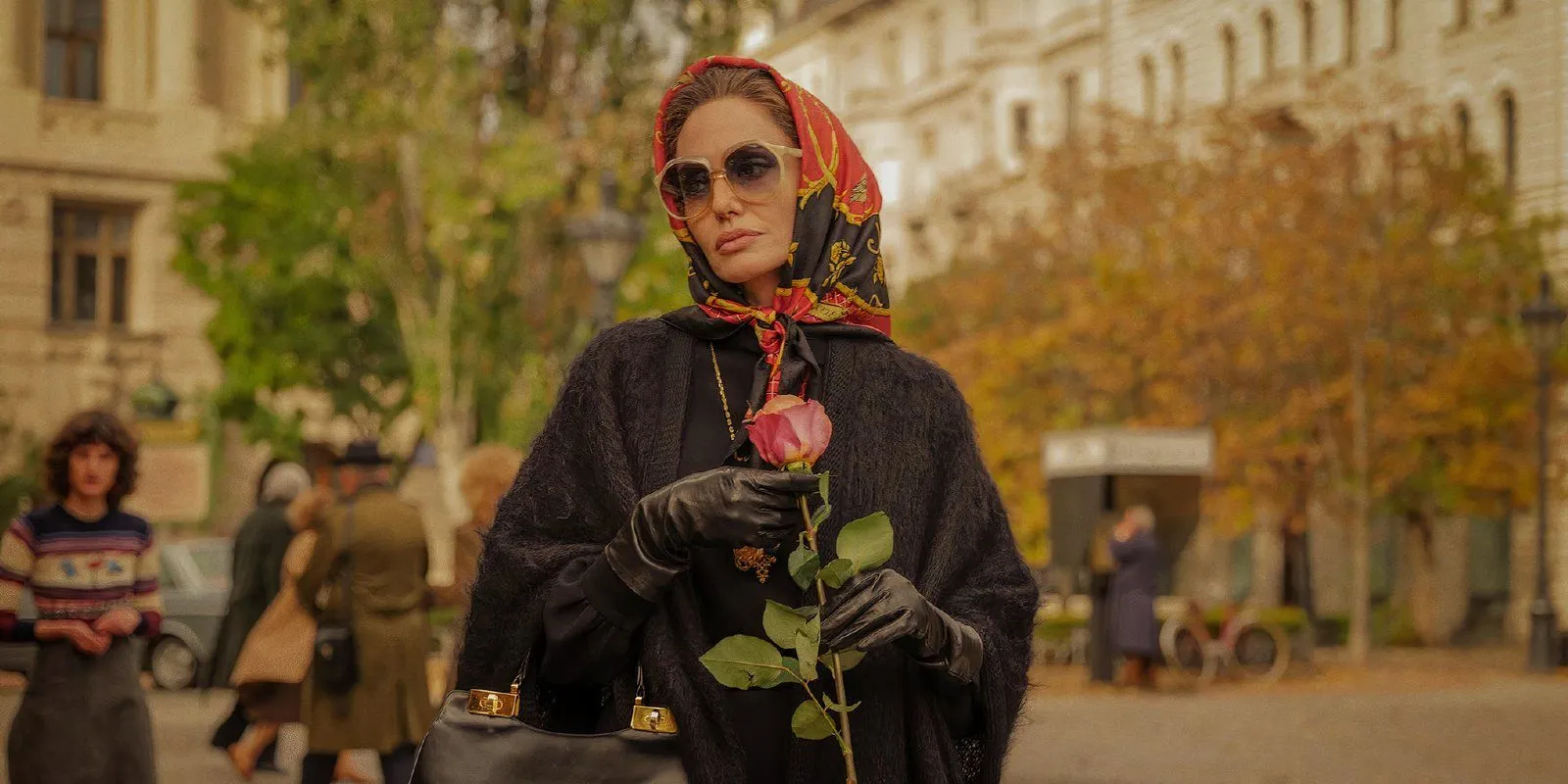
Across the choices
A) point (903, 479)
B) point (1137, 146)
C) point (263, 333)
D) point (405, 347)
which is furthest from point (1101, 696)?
point (903, 479)

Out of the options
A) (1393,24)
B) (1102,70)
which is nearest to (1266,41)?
(1393,24)

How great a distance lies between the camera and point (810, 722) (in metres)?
2.88

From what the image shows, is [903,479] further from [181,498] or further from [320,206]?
[181,498]

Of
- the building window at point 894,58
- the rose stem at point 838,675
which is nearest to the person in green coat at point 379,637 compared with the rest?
the rose stem at point 838,675

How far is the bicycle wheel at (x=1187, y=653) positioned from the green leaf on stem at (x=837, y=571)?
23147 millimetres

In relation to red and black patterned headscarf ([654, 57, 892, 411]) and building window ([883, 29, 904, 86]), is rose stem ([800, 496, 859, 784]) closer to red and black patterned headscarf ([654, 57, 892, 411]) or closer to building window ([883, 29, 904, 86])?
red and black patterned headscarf ([654, 57, 892, 411])

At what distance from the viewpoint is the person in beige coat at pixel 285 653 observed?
39.8 ft

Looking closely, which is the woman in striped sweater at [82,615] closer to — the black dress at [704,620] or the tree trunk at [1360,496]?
the black dress at [704,620]

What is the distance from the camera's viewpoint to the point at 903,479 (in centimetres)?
315

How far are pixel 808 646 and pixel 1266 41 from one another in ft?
140

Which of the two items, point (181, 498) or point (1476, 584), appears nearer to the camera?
point (181, 498)

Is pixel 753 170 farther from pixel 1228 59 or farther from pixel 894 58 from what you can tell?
pixel 894 58

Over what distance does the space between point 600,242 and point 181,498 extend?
16.4 meters

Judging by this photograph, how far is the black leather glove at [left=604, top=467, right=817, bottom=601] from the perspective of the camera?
2.83 meters
